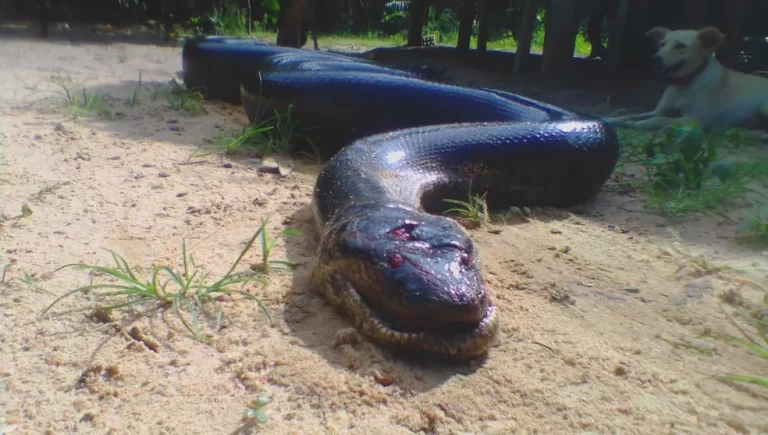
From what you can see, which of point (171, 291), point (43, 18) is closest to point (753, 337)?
point (171, 291)

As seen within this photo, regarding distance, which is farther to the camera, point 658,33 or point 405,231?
point 658,33

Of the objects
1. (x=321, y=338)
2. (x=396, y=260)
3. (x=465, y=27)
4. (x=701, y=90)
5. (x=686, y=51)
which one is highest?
(x=465, y=27)

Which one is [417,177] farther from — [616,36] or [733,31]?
[616,36]

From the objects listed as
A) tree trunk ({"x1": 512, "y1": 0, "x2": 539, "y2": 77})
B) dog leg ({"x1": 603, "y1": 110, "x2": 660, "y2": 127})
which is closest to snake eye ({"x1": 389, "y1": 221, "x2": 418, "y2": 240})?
dog leg ({"x1": 603, "y1": 110, "x2": 660, "y2": 127})

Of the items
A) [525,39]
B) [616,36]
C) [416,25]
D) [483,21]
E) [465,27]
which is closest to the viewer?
[616,36]

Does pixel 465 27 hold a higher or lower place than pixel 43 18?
higher

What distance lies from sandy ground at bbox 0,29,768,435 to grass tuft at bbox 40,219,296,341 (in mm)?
35

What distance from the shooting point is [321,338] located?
191 cm

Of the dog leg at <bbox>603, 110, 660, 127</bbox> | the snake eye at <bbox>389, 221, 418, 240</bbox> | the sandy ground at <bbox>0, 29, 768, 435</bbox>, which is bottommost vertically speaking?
the sandy ground at <bbox>0, 29, 768, 435</bbox>

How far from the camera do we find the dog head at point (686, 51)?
5.45 meters

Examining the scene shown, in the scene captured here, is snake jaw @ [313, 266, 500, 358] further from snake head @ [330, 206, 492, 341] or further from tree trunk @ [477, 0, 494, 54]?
tree trunk @ [477, 0, 494, 54]

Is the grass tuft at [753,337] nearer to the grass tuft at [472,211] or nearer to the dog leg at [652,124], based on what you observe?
the grass tuft at [472,211]

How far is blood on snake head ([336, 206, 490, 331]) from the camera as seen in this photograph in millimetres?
1748

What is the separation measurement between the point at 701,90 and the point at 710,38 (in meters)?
0.44
